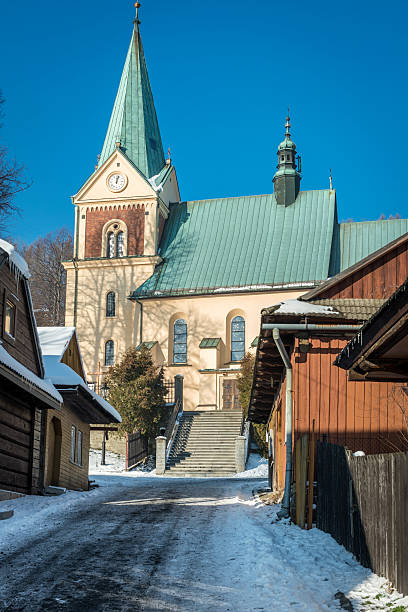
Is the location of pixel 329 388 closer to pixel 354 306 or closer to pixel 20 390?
pixel 354 306

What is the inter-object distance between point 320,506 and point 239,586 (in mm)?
4147

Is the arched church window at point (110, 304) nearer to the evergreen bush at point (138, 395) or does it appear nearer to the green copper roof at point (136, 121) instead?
the green copper roof at point (136, 121)

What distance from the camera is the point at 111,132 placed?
51375mm

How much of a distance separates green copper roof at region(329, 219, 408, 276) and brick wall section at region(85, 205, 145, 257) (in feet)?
39.7

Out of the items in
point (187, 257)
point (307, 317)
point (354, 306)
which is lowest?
point (307, 317)

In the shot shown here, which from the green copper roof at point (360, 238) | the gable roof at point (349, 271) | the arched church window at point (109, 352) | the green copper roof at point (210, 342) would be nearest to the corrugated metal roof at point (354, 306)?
the gable roof at point (349, 271)

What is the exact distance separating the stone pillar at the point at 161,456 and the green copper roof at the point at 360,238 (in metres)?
16.5

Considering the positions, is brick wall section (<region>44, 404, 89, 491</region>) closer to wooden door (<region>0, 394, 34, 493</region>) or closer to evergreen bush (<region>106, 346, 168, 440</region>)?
wooden door (<region>0, 394, 34, 493</region>)

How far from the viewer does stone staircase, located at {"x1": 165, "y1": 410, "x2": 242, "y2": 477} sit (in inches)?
1214

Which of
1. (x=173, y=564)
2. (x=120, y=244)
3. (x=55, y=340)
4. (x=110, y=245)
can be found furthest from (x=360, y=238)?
(x=173, y=564)

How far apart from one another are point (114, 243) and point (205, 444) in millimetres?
18425

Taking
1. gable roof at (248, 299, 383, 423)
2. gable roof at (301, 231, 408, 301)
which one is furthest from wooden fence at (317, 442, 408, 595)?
gable roof at (301, 231, 408, 301)

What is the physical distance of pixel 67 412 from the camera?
20.8 m

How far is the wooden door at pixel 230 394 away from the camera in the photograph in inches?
1626
